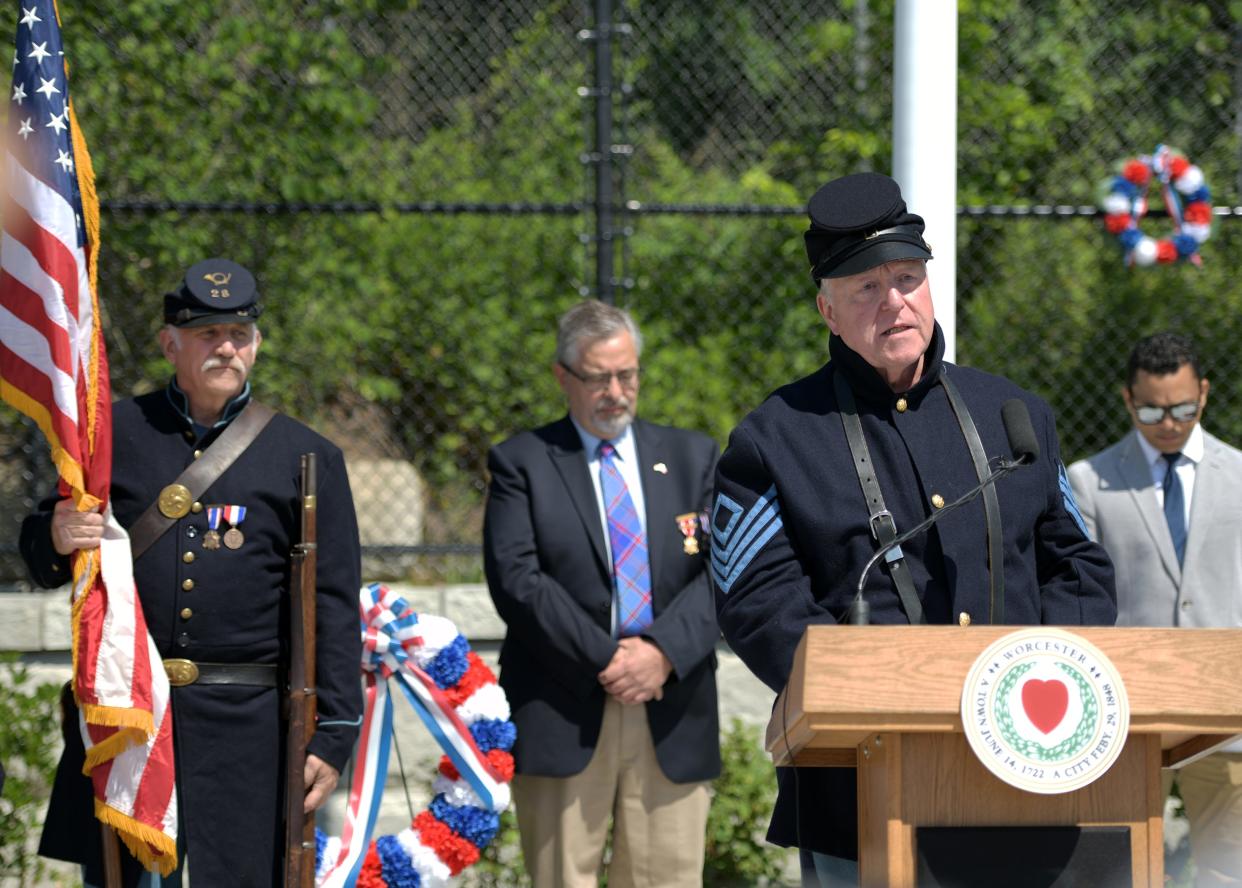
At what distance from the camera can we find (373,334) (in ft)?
27.5

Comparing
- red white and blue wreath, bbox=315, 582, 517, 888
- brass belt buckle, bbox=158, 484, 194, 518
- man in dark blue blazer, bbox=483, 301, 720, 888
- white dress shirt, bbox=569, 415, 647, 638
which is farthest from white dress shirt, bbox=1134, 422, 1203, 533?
brass belt buckle, bbox=158, 484, 194, 518

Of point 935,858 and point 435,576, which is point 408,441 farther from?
point 935,858

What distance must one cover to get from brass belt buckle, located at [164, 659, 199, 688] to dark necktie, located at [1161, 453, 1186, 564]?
10.9 feet

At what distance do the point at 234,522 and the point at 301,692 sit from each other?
0.50 metres

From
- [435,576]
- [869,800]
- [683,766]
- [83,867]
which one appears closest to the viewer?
[869,800]

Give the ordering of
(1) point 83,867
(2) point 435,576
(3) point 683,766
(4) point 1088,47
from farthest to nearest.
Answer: (4) point 1088,47 < (2) point 435,576 < (3) point 683,766 < (1) point 83,867

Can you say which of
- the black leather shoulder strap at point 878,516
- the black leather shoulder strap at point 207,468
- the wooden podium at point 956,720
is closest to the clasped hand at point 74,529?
the black leather shoulder strap at point 207,468

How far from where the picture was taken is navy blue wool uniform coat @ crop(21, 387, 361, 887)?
4559 mm

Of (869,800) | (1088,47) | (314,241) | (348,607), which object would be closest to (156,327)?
(314,241)

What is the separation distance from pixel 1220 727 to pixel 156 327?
615 cm

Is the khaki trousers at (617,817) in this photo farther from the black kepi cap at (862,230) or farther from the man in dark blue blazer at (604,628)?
the black kepi cap at (862,230)

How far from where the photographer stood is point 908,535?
118 inches

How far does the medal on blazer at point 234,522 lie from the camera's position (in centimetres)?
462

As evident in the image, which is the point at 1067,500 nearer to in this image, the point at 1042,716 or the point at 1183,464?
the point at 1042,716
